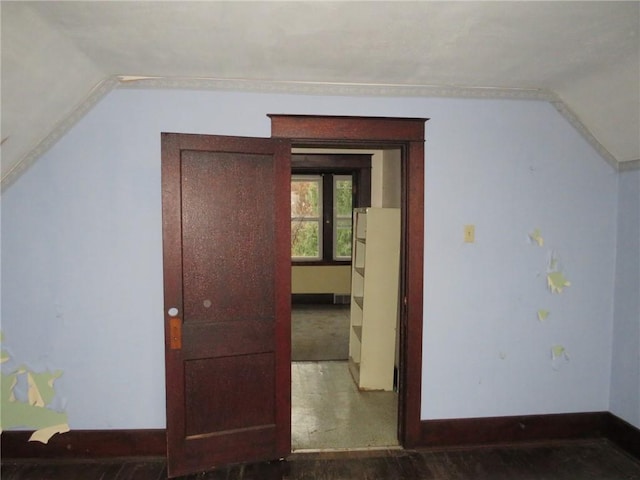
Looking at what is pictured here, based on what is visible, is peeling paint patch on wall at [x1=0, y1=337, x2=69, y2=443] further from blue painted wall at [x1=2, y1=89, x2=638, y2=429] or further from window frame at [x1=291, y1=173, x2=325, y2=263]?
window frame at [x1=291, y1=173, x2=325, y2=263]

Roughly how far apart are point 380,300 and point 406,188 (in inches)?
53.7

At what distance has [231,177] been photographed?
2500mm

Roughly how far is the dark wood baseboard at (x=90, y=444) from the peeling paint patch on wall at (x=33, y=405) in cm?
5

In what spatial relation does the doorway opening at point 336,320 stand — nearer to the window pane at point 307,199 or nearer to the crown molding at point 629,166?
the window pane at point 307,199

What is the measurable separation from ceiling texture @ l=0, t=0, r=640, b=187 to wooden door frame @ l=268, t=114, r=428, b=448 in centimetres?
19

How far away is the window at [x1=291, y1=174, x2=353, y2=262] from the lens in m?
7.03

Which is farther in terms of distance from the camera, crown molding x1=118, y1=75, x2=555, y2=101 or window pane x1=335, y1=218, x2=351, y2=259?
window pane x1=335, y1=218, x2=351, y2=259

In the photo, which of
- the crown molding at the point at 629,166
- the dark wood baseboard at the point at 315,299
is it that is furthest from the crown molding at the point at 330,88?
the dark wood baseboard at the point at 315,299

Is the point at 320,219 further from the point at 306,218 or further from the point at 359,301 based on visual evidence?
the point at 359,301

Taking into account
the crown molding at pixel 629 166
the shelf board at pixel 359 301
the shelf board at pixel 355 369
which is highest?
the crown molding at pixel 629 166

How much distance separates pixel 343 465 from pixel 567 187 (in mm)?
2301

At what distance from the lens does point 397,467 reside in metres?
2.58

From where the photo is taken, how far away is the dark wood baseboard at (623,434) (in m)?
2.67

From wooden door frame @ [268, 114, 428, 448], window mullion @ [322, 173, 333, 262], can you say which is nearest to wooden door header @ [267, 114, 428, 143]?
wooden door frame @ [268, 114, 428, 448]
